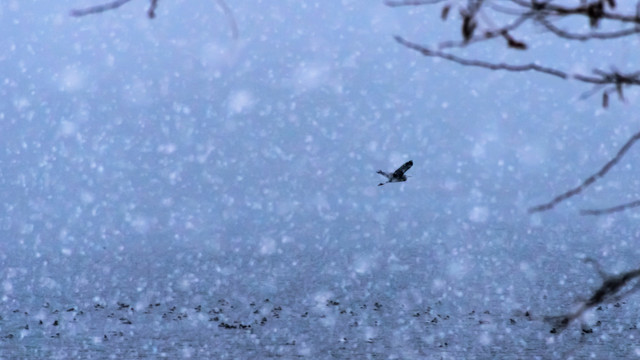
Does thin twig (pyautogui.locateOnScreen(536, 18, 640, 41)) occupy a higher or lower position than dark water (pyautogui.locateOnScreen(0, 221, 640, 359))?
higher

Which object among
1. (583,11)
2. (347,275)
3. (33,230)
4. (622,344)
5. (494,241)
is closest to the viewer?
(583,11)

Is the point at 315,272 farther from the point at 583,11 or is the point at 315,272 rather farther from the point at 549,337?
the point at 583,11

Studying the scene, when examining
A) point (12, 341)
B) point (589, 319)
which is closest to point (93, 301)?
point (12, 341)

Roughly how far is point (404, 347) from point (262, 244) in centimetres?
10082

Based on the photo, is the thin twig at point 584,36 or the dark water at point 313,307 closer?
the thin twig at point 584,36

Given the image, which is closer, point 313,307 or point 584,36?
point 584,36

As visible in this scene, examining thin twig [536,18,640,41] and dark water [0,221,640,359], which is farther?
dark water [0,221,640,359]

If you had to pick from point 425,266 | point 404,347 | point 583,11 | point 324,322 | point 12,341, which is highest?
point 583,11

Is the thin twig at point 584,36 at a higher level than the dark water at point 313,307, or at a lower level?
higher

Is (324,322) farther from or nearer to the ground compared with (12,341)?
nearer to the ground

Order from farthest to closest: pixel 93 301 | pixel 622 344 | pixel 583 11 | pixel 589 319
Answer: pixel 93 301, pixel 589 319, pixel 622 344, pixel 583 11

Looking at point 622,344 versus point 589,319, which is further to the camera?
point 589,319

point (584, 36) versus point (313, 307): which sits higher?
point (584, 36)

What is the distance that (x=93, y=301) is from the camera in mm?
43781
